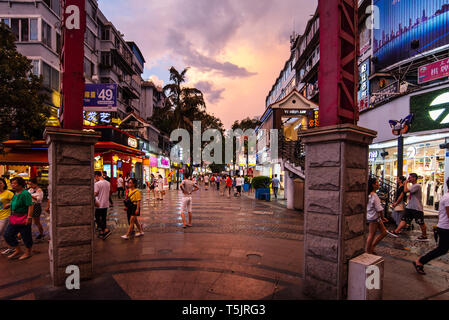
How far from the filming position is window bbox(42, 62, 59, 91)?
1819 cm

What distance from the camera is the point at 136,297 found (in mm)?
3863

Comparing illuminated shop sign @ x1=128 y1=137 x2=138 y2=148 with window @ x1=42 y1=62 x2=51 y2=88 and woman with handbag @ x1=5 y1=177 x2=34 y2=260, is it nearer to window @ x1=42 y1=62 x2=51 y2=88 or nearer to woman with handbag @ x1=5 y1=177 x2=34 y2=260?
window @ x1=42 y1=62 x2=51 y2=88

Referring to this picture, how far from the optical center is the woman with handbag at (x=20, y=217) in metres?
5.70

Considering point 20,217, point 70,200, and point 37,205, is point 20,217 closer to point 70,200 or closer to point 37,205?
point 37,205

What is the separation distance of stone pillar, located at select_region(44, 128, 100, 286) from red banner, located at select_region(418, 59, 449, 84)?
14.9 m

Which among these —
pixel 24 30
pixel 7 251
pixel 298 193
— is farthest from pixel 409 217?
pixel 24 30

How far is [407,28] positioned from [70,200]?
18.2 metres

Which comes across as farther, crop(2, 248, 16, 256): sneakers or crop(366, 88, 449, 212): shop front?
crop(366, 88, 449, 212): shop front

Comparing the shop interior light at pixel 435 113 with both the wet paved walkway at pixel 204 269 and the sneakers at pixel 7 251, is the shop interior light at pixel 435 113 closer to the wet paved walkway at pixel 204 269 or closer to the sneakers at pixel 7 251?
the wet paved walkway at pixel 204 269

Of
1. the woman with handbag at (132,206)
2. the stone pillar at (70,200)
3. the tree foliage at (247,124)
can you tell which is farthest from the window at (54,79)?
the tree foliage at (247,124)

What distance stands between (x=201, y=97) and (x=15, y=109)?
63.7ft

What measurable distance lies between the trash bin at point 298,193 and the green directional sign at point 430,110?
252 inches

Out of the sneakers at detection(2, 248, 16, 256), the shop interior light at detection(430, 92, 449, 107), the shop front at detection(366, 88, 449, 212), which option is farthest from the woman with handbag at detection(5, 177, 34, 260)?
the shop interior light at detection(430, 92, 449, 107)

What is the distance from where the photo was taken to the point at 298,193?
45.2 ft
